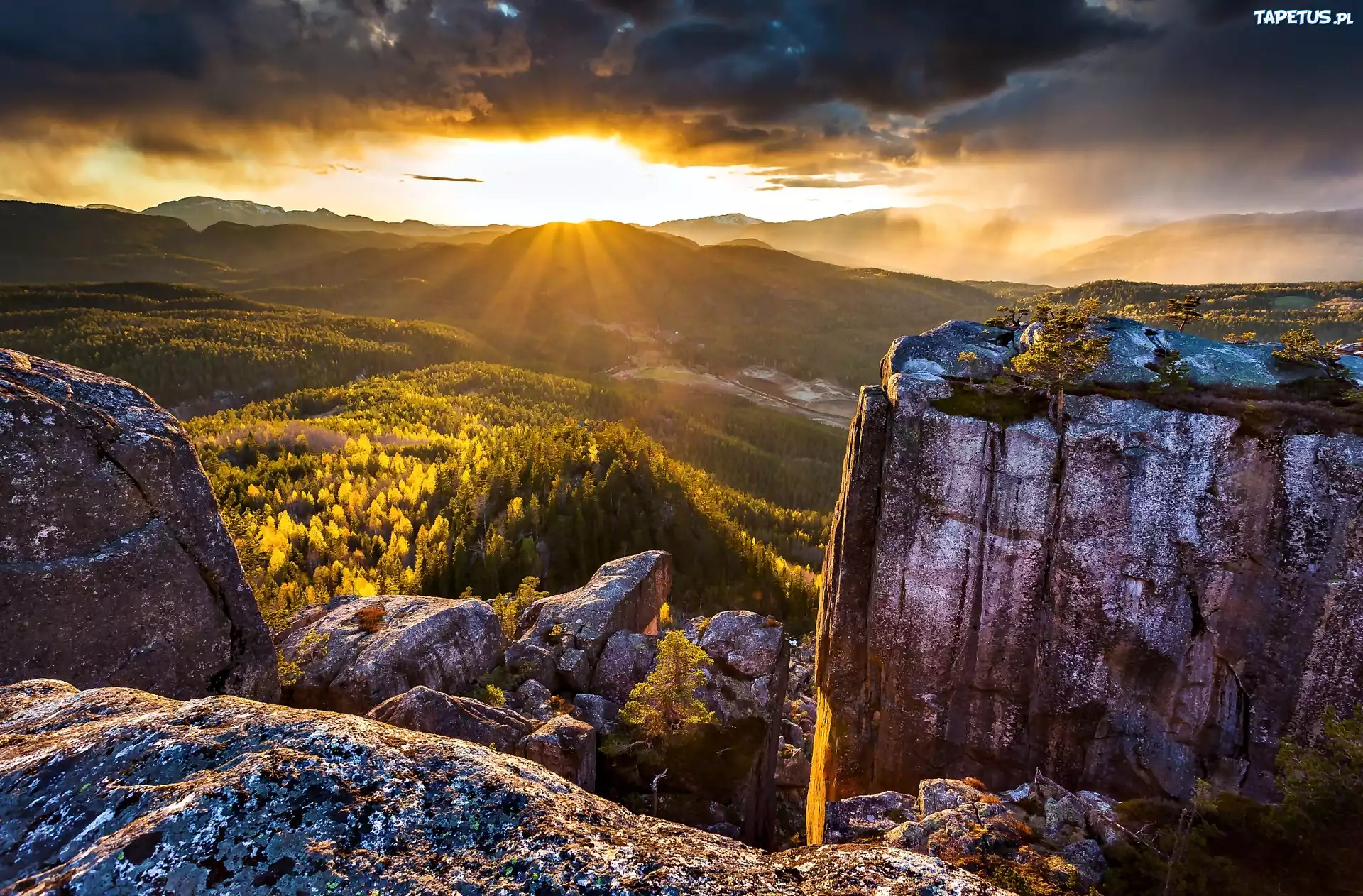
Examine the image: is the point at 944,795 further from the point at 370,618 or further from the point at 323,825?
the point at 370,618

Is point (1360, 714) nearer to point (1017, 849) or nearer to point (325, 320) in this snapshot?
point (1017, 849)

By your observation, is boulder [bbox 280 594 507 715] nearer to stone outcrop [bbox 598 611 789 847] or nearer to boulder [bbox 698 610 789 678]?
stone outcrop [bbox 598 611 789 847]

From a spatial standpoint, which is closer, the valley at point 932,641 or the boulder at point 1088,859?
the boulder at point 1088,859

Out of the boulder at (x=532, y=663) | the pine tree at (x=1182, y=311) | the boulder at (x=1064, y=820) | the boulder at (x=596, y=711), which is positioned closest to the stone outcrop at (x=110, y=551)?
the boulder at (x=532, y=663)

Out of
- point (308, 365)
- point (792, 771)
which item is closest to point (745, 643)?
point (792, 771)

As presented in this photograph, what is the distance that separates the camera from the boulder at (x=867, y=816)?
12.0 metres

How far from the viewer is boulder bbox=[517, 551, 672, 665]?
21844 mm

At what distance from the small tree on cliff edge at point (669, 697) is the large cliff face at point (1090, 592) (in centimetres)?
411

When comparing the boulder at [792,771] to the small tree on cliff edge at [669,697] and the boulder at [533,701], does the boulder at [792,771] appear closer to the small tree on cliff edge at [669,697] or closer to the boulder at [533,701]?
the small tree on cliff edge at [669,697]

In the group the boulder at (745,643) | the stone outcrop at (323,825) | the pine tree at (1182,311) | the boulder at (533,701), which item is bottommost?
the boulder at (533,701)

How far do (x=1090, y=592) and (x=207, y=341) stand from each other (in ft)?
546

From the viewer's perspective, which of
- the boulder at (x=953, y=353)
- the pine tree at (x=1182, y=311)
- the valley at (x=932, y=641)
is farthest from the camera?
the pine tree at (x=1182, y=311)

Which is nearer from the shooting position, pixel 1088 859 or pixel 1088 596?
pixel 1088 859

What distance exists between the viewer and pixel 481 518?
44.0m
